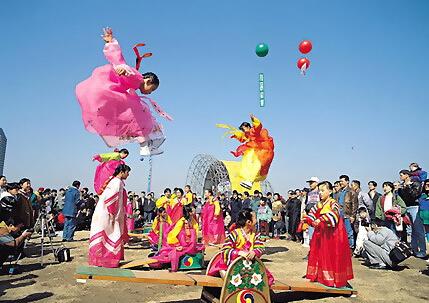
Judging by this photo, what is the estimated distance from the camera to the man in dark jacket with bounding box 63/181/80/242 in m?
10.8

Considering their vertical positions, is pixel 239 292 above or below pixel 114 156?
below

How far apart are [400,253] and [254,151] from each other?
11.2ft

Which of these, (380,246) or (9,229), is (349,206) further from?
(9,229)

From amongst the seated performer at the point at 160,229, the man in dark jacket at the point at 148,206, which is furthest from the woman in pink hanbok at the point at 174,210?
the man in dark jacket at the point at 148,206

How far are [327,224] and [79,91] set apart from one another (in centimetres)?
396

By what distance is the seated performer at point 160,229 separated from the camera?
24.5 feet

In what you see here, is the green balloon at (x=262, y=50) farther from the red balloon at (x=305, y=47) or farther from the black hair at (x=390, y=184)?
the black hair at (x=390, y=184)

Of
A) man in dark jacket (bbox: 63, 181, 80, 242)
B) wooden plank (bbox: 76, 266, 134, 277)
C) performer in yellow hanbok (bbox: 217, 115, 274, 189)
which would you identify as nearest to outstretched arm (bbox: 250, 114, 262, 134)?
performer in yellow hanbok (bbox: 217, 115, 274, 189)

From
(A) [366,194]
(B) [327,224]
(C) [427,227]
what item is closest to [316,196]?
(A) [366,194]

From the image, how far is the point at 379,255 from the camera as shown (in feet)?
24.6

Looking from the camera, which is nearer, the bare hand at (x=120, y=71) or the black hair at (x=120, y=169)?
the bare hand at (x=120, y=71)

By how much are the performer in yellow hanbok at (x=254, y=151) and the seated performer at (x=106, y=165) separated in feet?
7.55

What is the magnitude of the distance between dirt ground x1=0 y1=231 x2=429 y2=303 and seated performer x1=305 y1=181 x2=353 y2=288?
Result: 0.99 ft

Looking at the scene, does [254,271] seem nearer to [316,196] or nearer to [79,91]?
[79,91]
